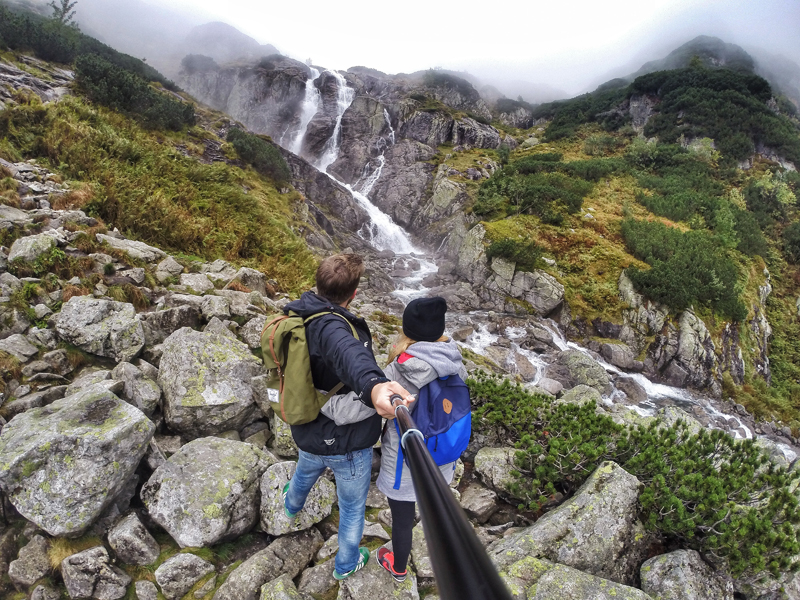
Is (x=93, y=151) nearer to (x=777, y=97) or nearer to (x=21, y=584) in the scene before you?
(x=21, y=584)

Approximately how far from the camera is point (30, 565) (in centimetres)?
243

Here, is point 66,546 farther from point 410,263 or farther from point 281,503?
point 410,263

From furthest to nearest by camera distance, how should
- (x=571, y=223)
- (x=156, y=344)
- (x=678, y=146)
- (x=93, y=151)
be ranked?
(x=678, y=146), (x=571, y=223), (x=93, y=151), (x=156, y=344)

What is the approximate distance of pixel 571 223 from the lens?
19734 millimetres

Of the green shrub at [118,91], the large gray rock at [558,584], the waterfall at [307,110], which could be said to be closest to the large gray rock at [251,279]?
the large gray rock at [558,584]

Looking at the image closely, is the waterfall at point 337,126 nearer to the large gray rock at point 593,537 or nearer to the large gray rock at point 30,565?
the large gray rock at point 30,565

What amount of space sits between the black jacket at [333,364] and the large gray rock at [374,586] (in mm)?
1167

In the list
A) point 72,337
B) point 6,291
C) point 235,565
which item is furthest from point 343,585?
point 6,291

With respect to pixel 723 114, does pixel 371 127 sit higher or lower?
lower

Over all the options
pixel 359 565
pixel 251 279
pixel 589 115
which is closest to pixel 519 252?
pixel 251 279

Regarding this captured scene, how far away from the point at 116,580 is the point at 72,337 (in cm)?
291

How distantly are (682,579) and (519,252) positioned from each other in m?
16.0

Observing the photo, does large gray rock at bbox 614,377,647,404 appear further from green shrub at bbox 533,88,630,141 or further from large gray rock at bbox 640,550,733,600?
green shrub at bbox 533,88,630,141

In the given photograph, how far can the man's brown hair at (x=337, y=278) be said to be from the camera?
2.34m
